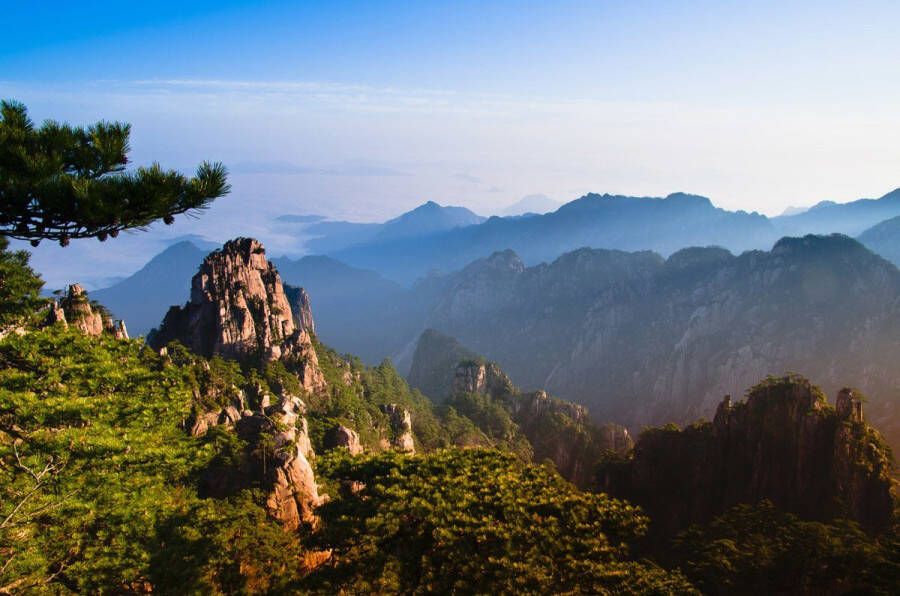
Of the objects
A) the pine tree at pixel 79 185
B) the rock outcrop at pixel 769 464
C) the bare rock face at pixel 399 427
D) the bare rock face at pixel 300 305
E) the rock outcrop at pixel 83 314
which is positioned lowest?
the bare rock face at pixel 399 427

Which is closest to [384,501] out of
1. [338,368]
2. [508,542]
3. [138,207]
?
[508,542]

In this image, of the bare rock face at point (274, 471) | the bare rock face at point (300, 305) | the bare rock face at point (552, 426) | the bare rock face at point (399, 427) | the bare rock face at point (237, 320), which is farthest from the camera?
the bare rock face at point (300, 305)

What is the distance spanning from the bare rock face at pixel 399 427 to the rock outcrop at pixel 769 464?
28.7 metres

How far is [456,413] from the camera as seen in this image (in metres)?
114

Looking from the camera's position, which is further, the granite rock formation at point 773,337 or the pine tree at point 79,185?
the granite rock formation at point 773,337

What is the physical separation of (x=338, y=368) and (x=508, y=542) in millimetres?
88052

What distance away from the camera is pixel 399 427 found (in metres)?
81.6

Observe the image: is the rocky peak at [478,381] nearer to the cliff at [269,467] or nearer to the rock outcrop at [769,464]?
the rock outcrop at [769,464]

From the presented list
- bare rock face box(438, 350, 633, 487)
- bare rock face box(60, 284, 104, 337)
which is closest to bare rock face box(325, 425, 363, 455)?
bare rock face box(60, 284, 104, 337)

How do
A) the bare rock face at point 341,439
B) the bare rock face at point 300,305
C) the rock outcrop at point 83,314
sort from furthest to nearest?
1. the bare rock face at point 300,305
2. the bare rock face at point 341,439
3. the rock outcrop at point 83,314

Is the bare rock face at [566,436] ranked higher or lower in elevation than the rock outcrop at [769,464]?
lower

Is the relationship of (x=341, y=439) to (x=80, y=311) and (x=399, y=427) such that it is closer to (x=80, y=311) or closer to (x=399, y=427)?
(x=80, y=311)

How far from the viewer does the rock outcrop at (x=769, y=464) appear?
4741 centimetres

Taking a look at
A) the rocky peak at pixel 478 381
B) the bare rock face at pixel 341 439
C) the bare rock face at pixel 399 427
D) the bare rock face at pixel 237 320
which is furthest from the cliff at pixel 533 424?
the bare rock face at pixel 341 439
